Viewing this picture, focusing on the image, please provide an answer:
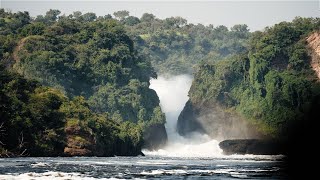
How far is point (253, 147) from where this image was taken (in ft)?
635

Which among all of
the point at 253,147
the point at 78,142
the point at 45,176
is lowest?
the point at 45,176

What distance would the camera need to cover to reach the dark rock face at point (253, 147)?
630 ft

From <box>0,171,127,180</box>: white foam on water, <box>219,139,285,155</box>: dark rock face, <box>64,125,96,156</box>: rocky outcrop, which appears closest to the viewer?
<box>0,171,127,180</box>: white foam on water

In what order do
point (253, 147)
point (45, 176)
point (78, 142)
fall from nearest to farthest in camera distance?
point (45, 176) < point (78, 142) < point (253, 147)

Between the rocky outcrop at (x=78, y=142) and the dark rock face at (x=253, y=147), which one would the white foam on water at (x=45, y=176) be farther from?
the dark rock face at (x=253, y=147)

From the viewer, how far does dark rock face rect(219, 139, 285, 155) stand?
192 metres

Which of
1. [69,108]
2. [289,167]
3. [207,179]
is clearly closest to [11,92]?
[69,108]

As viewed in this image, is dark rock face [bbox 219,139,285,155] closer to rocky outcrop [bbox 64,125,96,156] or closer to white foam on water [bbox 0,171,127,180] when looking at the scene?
rocky outcrop [bbox 64,125,96,156]

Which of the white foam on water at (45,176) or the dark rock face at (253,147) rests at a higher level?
the dark rock face at (253,147)

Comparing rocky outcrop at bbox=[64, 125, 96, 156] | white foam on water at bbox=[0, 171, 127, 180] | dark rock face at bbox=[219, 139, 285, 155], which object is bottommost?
white foam on water at bbox=[0, 171, 127, 180]

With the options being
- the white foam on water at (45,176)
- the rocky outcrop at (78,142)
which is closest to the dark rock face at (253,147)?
the rocky outcrop at (78,142)

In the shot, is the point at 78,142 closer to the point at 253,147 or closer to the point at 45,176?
the point at 45,176

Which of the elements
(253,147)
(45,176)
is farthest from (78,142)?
(253,147)

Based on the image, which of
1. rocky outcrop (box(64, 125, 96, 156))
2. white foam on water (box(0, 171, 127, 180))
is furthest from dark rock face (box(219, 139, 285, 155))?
white foam on water (box(0, 171, 127, 180))
